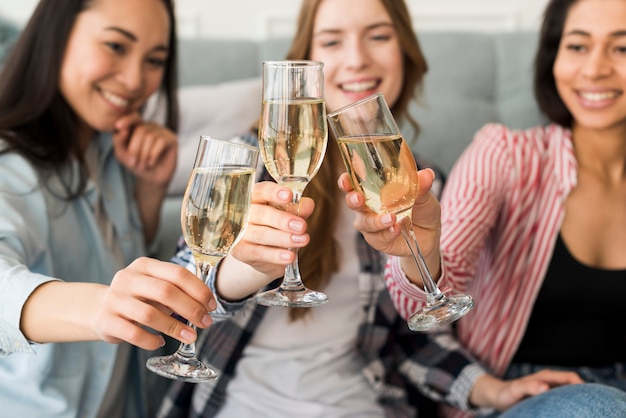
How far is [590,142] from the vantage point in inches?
67.6

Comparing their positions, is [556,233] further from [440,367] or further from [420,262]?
[420,262]

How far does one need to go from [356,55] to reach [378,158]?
0.69 m

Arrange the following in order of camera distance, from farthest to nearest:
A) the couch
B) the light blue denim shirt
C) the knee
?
the couch < the light blue denim shirt < the knee

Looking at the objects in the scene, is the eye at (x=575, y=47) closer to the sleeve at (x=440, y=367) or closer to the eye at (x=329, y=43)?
the eye at (x=329, y=43)

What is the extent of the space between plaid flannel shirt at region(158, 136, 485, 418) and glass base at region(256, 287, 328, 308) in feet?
1.57

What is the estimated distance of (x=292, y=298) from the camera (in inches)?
39.2

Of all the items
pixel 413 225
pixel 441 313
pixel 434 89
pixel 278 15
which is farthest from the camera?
pixel 278 15

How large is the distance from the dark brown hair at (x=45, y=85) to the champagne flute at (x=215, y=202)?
68 centimetres

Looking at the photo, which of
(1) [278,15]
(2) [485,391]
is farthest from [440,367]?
(1) [278,15]

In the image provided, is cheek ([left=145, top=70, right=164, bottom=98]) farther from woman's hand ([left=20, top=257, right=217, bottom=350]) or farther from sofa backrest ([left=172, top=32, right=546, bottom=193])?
woman's hand ([left=20, top=257, right=217, bottom=350])

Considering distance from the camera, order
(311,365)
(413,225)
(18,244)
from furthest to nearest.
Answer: (311,365), (18,244), (413,225)

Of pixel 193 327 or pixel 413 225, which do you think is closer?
pixel 193 327

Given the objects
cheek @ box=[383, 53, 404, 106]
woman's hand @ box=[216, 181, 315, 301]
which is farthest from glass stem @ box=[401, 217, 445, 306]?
cheek @ box=[383, 53, 404, 106]

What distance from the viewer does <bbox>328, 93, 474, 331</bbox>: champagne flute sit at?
0.94m
